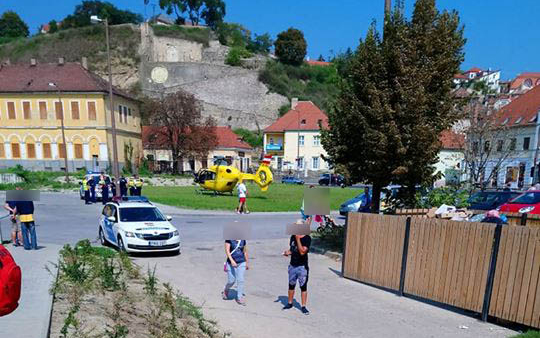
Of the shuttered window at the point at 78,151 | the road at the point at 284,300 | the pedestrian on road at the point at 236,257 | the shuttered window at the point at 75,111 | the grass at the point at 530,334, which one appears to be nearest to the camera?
the grass at the point at 530,334

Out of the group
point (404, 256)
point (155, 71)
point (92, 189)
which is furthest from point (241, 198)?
point (155, 71)

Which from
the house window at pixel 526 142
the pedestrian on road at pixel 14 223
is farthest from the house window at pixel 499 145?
the pedestrian on road at pixel 14 223

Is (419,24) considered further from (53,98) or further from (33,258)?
(53,98)

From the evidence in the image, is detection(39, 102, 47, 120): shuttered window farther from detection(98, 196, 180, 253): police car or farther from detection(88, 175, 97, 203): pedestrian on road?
detection(98, 196, 180, 253): police car

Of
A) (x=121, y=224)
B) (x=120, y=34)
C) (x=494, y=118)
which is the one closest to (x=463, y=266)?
(x=121, y=224)

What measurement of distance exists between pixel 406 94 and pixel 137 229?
29.1ft

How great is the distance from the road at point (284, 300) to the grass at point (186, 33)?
8193cm

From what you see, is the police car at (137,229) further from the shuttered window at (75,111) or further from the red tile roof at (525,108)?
the red tile roof at (525,108)

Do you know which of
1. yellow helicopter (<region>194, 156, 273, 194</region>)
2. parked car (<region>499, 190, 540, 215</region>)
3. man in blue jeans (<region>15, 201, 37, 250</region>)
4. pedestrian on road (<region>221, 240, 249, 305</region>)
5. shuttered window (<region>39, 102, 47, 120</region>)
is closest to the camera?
pedestrian on road (<region>221, 240, 249, 305</region>)

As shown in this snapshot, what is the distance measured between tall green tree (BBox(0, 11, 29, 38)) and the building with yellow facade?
75336 mm

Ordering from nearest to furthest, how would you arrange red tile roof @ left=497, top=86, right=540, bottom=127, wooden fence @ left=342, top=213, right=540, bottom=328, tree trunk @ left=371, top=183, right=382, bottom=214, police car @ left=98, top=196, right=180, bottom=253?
wooden fence @ left=342, top=213, right=540, bottom=328 < police car @ left=98, top=196, right=180, bottom=253 < tree trunk @ left=371, top=183, right=382, bottom=214 < red tile roof @ left=497, top=86, right=540, bottom=127

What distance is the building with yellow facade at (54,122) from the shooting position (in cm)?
4716

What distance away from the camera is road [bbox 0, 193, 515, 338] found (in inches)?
262

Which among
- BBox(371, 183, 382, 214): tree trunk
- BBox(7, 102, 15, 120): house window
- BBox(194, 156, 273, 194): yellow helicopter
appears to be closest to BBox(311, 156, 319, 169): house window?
BBox(194, 156, 273, 194): yellow helicopter
